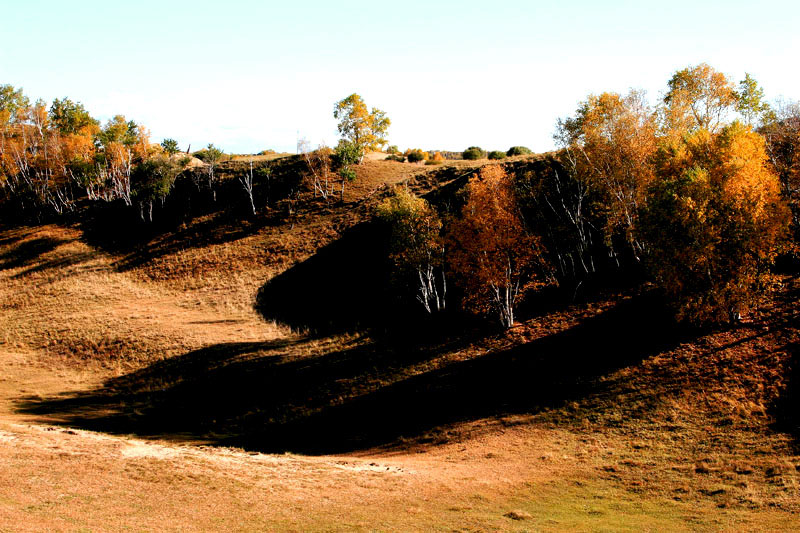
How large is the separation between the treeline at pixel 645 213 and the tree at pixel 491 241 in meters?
0.10

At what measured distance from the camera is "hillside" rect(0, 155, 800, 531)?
19.7 m

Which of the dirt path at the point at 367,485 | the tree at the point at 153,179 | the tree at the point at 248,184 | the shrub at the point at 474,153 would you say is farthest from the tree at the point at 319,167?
the dirt path at the point at 367,485

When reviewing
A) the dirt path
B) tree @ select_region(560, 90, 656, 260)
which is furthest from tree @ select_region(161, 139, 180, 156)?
tree @ select_region(560, 90, 656, 260)

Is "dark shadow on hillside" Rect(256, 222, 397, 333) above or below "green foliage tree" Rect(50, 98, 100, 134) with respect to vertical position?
below

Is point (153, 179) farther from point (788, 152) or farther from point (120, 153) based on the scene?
point (788, 152)

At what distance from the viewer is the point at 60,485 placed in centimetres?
1986

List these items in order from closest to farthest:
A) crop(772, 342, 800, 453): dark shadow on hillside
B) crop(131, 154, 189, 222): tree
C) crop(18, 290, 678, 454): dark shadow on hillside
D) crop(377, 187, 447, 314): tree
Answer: crop(772, 342, 800, 453): dark shadow on hillside, crop(18, 290, 678, 454): dark shadow on hillside, crop(377, 187, 447, 314): tree, crop(131, 154, 189, 222): tree

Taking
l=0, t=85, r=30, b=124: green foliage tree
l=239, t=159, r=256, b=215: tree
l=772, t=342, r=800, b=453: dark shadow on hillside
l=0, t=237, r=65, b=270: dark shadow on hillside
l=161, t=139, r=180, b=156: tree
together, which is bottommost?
l=772, t=342, r=800, b=453: dark shadow on hillside

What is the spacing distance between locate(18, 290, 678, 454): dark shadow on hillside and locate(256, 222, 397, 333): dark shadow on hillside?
986cm

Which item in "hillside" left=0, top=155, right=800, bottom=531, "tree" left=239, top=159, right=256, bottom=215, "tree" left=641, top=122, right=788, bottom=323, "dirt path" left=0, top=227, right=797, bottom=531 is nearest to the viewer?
"dirt path" left=0, top=227, right=797, bottom=531

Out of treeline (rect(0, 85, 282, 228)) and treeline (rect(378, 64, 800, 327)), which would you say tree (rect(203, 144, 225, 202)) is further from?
treeline (rect(378, 64, 800, 327))

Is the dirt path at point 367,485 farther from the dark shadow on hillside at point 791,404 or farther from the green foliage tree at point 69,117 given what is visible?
the green foliage tree at point 69,117

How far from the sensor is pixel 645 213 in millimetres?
36531

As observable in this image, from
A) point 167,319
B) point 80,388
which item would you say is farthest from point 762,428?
point 167,319
